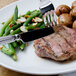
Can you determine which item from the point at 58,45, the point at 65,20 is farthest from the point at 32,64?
the point at 65,20

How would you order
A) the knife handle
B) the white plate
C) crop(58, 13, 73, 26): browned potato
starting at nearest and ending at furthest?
the white plate
the knife handle
crop(58, 13, 73, 26): browned potato

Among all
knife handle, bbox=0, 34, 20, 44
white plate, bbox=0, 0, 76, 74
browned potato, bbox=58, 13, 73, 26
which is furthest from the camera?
browned potato, bbox=58, 13, 73, 26

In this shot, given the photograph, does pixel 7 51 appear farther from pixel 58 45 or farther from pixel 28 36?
pixel 58 45

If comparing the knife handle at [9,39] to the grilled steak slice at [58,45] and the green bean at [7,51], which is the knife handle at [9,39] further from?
the grilled steak slice at [58,45]

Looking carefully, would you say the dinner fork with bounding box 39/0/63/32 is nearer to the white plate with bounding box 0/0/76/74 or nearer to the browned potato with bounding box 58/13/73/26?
the browned potato with bounding box 58/13/73/26

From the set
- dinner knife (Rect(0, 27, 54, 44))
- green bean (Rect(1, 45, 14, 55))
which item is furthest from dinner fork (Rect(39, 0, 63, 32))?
green bean (Rect(1, 45, 14, 55))

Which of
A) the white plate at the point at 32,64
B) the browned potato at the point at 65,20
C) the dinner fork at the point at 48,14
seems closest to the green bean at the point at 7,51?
the white plate at the point at 32,64

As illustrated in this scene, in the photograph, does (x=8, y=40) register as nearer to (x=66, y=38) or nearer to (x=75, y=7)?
(x=66, y=38)
